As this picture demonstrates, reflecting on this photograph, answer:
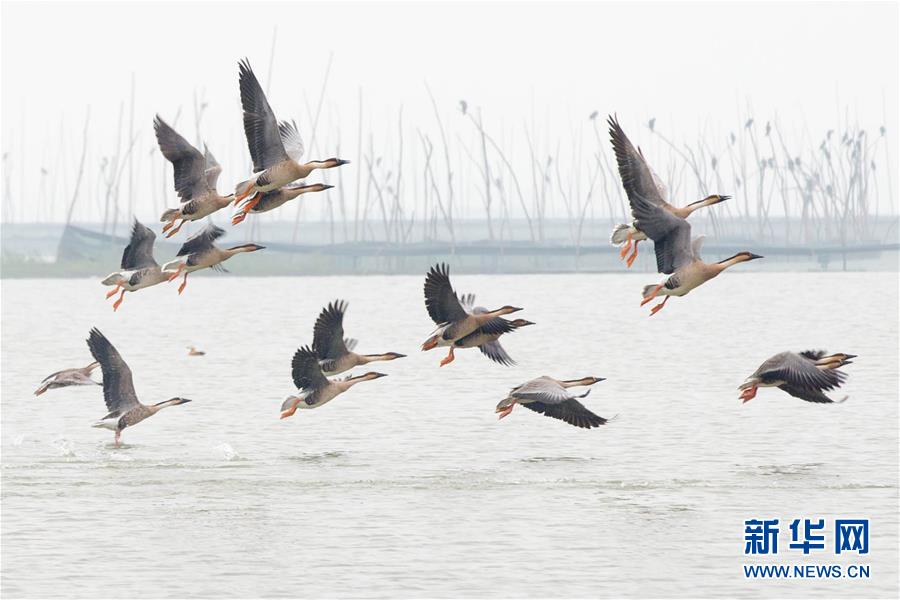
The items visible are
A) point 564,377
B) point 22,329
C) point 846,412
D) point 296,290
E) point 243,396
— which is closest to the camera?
point 846,412

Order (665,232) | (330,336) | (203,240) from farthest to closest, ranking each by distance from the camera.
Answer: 1. (330,336)
2. (203,240)
3. (665,232)

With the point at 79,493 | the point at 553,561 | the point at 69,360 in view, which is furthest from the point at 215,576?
the point at 69,360

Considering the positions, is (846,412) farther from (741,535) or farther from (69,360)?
(69,360)

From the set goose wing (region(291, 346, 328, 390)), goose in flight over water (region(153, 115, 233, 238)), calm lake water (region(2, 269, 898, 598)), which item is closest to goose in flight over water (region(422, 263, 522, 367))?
calm lake water (region(2, 269, 898, 598))

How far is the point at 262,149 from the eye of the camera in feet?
57.9

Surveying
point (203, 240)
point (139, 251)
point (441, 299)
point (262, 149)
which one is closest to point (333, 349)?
point (139, 251)

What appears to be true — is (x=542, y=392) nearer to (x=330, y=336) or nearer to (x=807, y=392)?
(x=330, y=336)

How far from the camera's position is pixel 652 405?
120ft

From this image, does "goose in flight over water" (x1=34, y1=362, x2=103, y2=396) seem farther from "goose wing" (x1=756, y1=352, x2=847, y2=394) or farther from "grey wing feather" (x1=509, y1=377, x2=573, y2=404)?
"goose wing" (x1=756, y1=352, x2=847, y2=394)

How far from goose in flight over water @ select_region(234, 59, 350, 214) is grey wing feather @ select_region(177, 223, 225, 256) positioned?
1.68 m

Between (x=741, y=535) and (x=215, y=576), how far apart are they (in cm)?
654

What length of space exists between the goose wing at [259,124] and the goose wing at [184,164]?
1.49 m

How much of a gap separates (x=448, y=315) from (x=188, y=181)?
3428 millimetres

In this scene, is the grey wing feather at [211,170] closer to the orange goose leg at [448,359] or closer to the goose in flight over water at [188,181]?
the goose in flight over water at [188,181]
